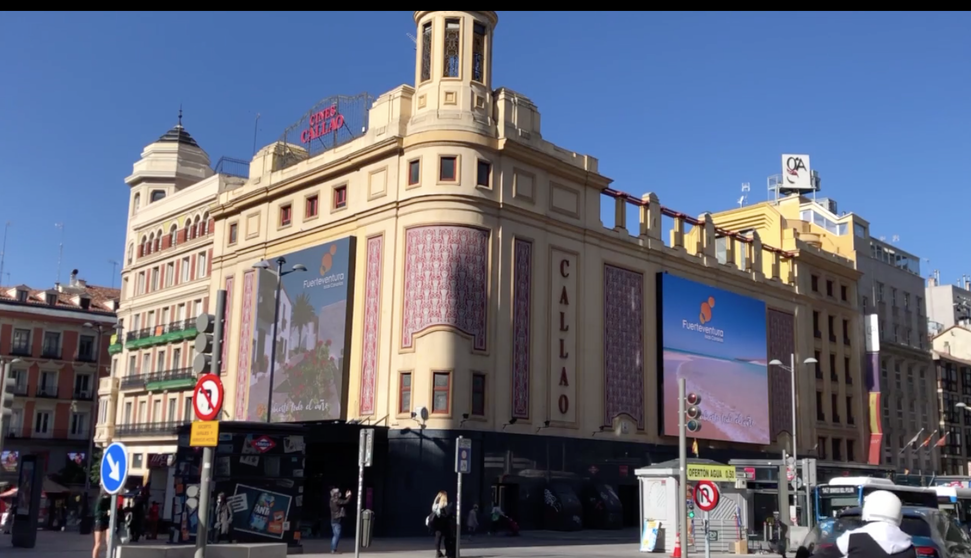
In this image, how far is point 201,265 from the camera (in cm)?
5788

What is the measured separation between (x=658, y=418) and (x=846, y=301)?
77.3ft

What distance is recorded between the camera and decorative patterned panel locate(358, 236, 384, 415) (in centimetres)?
4166

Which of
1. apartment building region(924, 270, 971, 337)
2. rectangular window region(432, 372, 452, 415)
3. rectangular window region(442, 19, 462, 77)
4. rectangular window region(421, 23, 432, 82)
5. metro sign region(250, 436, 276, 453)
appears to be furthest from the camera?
apartment building region(924, 270, 971, 337)

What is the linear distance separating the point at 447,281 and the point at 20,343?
142 ft

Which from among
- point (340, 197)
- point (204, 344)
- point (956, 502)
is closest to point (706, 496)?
point (204, 344)

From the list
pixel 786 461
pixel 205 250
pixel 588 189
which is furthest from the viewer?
pixel 205 250

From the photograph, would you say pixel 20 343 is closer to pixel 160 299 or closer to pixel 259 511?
pixel 160 299

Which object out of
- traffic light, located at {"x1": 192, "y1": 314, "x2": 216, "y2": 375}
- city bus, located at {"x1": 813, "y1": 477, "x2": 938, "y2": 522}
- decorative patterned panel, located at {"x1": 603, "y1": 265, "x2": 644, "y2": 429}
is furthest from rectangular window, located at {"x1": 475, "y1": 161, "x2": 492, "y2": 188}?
traffic light, located at {"x1": 192, "y1": 314, "x2": 216, "y2": 375}

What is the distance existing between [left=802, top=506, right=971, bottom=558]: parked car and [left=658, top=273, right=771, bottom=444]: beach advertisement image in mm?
28677

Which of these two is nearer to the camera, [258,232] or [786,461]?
[786,461]

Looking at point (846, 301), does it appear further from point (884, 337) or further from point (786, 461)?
point (786, 461)

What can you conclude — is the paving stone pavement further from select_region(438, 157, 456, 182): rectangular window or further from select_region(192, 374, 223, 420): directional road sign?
select_region(438, 157, 456, 182): rectangular window

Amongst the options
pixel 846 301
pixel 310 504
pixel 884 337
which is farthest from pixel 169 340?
pixel 884 337

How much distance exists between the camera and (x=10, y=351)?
69000 millimetres
